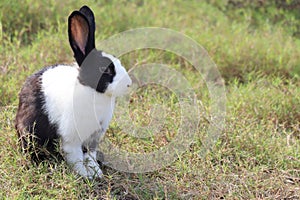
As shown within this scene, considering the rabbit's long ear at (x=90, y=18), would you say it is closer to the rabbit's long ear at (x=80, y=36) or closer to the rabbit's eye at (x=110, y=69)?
the rabbit's long ear at (x=80, y=36)

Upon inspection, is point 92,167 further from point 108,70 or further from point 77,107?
point 108,70

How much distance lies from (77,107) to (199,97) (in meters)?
1.50

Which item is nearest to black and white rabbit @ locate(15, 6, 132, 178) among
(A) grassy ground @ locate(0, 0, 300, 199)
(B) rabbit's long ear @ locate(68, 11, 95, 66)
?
(B) rabbit's long ear @ locate(68, 11, 95, 66)

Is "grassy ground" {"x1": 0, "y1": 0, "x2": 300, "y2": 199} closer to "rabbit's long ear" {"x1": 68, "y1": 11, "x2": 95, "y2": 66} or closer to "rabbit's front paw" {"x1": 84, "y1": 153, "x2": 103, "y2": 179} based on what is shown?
"rabbit's front paw" {"x1": 84, "y1": 153, "x2": 103, "y2": 179}

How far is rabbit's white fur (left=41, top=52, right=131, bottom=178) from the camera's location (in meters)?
3.11

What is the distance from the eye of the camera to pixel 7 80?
4195 mm

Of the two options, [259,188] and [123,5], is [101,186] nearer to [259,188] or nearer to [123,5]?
[259,188]

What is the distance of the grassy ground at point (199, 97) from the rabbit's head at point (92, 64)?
1.63 feet

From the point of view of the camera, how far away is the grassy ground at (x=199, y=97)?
3.22 meters

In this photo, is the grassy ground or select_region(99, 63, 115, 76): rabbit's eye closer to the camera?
A: select_region(99, 63, 115, 76): rabbit's eye

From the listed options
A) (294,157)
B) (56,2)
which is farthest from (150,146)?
(56,2)

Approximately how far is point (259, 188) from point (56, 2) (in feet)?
9.66

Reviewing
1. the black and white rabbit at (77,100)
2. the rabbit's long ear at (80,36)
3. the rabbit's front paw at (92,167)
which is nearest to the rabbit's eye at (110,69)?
the black and white rabbit at (77,100)

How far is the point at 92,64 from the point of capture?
3.12 m
